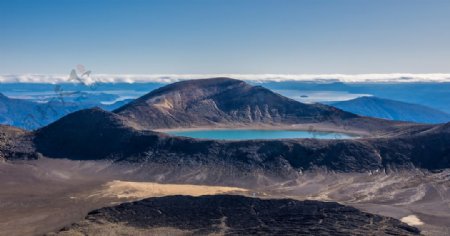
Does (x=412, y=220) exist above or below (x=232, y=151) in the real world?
below

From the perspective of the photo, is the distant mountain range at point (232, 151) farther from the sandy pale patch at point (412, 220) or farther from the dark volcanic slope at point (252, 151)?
the sandy pale patch at point (412, 220)

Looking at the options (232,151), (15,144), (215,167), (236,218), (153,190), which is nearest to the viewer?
(236,218)

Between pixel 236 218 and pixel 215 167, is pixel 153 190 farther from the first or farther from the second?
pixel 236 218

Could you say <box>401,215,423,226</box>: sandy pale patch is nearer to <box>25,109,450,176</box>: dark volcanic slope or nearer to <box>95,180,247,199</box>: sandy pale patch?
<box>95,180,247,199</box>: sandy pale patch

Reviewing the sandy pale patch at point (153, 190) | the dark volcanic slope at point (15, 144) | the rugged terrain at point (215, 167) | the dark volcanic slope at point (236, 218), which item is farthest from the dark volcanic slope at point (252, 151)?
the dark volcanic slope at point (236, 218)

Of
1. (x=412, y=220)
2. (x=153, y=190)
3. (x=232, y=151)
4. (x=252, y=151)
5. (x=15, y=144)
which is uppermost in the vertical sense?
(x=252, y=151)

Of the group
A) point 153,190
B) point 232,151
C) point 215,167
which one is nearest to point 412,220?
point 153,190

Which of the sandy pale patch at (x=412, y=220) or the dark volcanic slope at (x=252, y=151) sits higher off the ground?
the dark volcanic slope at (x=252, y=151)
